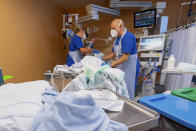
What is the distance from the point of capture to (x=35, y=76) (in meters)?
2.55

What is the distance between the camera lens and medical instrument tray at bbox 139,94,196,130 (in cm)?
52

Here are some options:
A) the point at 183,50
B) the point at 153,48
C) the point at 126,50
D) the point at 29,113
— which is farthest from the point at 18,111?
the point at 183,50

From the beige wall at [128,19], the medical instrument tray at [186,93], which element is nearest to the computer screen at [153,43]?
the beige wall at [128,19]

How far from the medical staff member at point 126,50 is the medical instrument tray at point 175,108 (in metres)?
1.02

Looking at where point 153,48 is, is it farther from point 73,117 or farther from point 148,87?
point 73,117

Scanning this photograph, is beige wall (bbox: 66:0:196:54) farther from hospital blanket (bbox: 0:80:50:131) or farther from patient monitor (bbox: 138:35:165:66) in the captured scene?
hospital blanket (bbox: 0:80:50:131)

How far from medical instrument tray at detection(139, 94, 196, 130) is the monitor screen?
6.38 feet

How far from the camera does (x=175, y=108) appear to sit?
0.62 meters

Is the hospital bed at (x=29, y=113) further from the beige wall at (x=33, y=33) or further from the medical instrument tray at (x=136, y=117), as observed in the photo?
the beige wall at (x=33, y=33)

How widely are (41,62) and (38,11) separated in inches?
45.0

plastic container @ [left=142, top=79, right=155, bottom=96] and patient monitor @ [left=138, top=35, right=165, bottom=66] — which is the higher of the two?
patient monitor @ [left=138, top=35, right=165, bottom=66]

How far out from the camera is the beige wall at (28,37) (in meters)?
1.90

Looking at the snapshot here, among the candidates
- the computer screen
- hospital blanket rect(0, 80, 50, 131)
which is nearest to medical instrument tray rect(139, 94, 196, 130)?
hospital blanket rect(0, 80, 50, 131)

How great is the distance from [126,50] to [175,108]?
1173 mm
